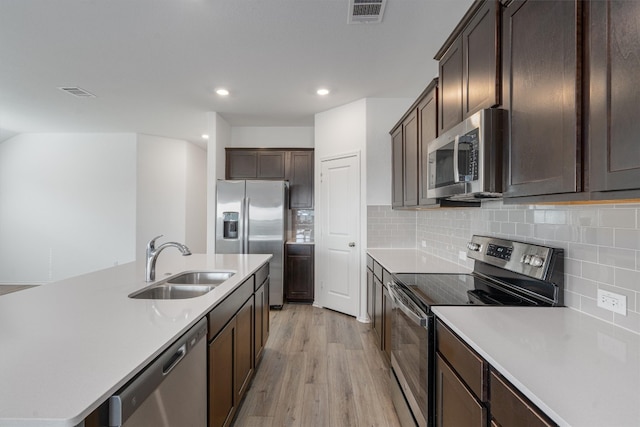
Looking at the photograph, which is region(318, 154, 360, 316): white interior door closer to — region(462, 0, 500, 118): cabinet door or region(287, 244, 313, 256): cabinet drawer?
region(287, 244, 313, 256): cabinet drawer

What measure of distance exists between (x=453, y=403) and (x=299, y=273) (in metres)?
3.32

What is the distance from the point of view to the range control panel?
4.67ft

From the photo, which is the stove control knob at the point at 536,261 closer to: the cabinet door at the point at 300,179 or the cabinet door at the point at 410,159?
the cabinet door at the point at 410,159

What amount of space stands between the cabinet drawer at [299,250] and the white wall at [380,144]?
3.96ft

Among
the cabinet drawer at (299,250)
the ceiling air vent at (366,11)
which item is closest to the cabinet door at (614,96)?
the ceiling air vent at (366,11)

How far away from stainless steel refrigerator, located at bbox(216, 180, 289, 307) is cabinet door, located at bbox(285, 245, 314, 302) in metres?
0.22

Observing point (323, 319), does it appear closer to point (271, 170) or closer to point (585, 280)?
point (271, 170)

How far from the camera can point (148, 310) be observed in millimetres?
1304

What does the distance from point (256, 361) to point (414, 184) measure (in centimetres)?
199

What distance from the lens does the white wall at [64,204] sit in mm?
5445

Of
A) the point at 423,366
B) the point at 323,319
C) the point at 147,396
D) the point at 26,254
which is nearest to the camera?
the point at 147,396

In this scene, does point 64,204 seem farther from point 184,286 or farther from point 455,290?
point 455,290

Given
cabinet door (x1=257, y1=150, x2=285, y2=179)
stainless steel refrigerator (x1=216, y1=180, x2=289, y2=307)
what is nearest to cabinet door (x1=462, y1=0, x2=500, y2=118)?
stainless steel refrigerator (x1=216, y1=180, x2=289, y2=307)

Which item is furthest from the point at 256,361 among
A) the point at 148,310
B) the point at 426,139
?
the point at 426,139
